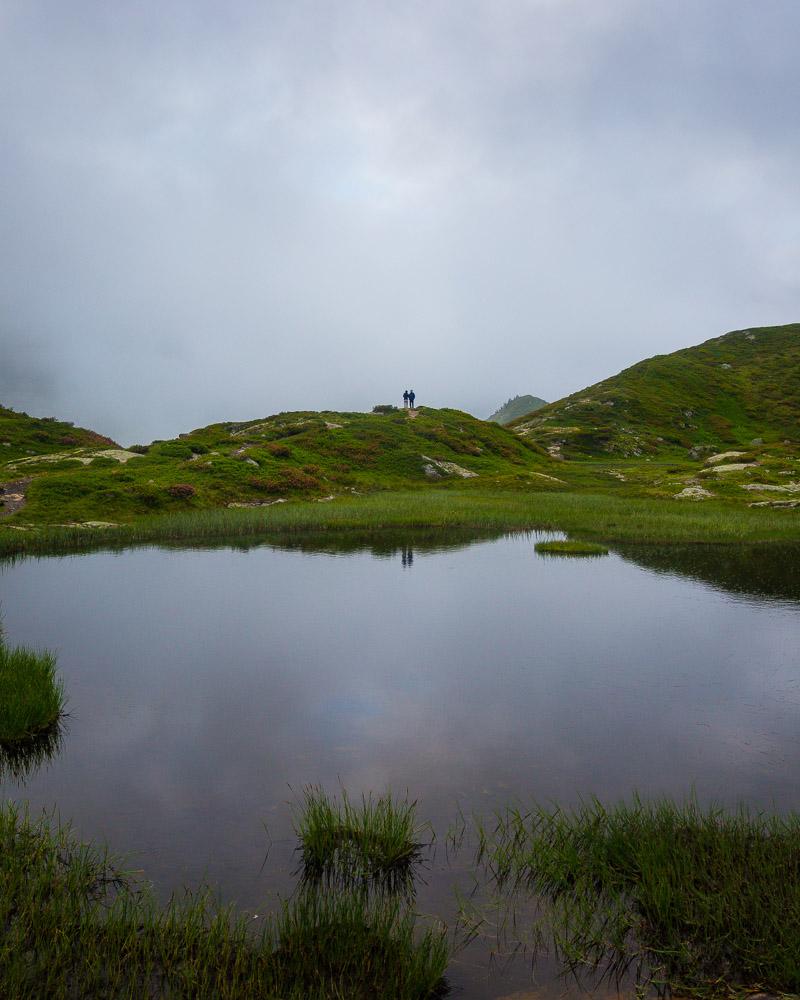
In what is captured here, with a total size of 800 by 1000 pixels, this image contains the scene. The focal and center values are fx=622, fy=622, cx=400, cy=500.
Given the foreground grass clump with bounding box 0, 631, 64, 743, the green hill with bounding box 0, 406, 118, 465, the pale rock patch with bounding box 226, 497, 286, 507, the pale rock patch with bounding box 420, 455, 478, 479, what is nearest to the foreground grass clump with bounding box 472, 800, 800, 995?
the foreground grass clump with bounding box 0, 631, 64, 743

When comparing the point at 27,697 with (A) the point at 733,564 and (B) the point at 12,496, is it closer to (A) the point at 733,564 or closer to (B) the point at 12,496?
(A) the point at 733,564

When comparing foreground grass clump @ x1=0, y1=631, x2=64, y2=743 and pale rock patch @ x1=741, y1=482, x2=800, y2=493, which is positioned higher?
pale rock patch @ x1=741, y1=482, x2=800, y2=493

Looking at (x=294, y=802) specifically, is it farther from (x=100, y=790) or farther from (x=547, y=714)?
(x=547, y=714)

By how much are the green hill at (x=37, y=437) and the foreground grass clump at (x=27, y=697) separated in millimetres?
70279

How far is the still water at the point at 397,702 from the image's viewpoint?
9.85 m

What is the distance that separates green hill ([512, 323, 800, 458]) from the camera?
120812mm

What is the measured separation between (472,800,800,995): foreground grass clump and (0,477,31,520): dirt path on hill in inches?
1747

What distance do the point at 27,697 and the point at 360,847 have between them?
8.45 meters

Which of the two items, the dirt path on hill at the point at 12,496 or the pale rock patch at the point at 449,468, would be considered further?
the pale rock patch at the point at 449,468

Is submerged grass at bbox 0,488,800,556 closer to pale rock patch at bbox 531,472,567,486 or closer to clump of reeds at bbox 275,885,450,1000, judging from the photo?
pale rock patch at bbox 531,472,567,486

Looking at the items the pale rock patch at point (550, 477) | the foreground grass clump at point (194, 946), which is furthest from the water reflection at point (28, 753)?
the pale rock patch at point (550, 477)

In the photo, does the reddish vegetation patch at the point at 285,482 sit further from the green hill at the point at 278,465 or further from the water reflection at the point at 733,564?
the water reflection at the point at 733,564

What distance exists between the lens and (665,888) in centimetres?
746

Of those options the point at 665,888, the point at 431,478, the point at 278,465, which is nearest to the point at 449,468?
the point at 431,478
